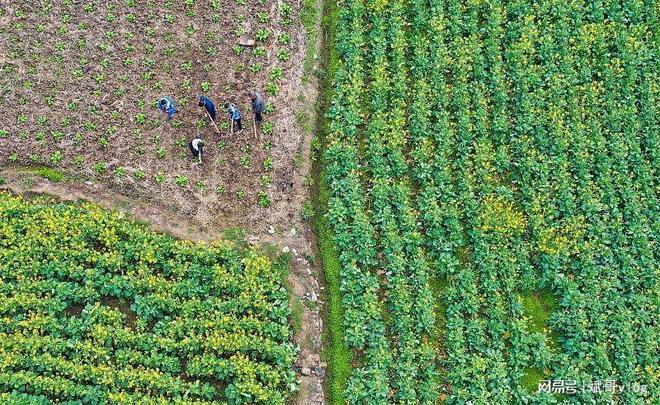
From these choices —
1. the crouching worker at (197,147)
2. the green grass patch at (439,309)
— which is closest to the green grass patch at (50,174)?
the crouching worker at (197,147)

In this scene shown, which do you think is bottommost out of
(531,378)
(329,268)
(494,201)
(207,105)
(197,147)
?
(531,378)

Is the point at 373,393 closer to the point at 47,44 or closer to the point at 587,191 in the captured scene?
the point at 587,191

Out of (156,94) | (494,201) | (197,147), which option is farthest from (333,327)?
(156,94)

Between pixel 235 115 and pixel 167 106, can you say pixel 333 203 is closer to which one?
pixel 235 115

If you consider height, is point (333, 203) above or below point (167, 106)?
below

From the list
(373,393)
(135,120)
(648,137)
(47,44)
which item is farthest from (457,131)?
(47,44)

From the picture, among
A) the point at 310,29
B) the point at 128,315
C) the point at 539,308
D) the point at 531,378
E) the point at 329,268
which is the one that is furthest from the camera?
the point at 310,29
